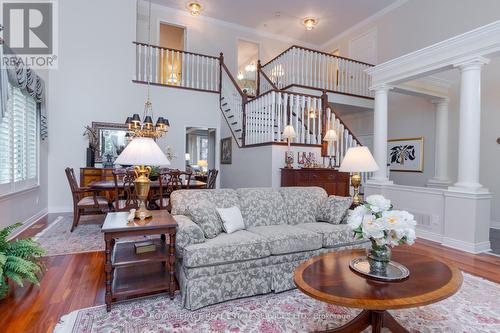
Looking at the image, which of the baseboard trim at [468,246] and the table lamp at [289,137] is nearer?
the baseboard trim at [468,246]

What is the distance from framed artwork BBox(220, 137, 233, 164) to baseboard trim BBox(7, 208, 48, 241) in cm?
417

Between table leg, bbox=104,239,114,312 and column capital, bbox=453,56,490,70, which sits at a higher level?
column capital, bbox=453,56,490,70

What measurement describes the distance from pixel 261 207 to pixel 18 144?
3.99 m

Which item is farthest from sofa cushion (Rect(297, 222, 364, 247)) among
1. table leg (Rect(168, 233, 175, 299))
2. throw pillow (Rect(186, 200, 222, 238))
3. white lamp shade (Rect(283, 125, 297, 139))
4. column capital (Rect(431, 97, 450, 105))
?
column capital (Rect(431, 97, 450, 105))

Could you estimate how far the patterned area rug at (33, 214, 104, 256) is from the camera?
12.2 feet

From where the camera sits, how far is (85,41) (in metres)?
6.36

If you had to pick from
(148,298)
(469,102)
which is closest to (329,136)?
(469,102)

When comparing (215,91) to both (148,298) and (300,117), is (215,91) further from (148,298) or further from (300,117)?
(148,298)

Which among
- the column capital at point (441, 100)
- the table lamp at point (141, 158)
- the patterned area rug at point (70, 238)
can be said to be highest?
the column capital at point (441, 100)

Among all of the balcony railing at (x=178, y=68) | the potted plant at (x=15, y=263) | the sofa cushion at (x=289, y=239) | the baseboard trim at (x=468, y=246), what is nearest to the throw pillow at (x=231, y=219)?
the sofa cushion at (x=289, y=239)

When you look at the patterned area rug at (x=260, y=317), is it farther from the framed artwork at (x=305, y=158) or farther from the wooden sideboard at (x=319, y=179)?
the framed artwork at (x=305, y=158)

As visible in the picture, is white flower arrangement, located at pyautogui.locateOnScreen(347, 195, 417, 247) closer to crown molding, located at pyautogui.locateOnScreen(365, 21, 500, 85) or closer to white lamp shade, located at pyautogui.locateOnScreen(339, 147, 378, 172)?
white lamp shade, located at pyautogui.locateOnScreen(339, 147, 378, 172)

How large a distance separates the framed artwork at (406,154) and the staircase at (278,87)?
1720mm

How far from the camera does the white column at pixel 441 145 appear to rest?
6.21 meters
